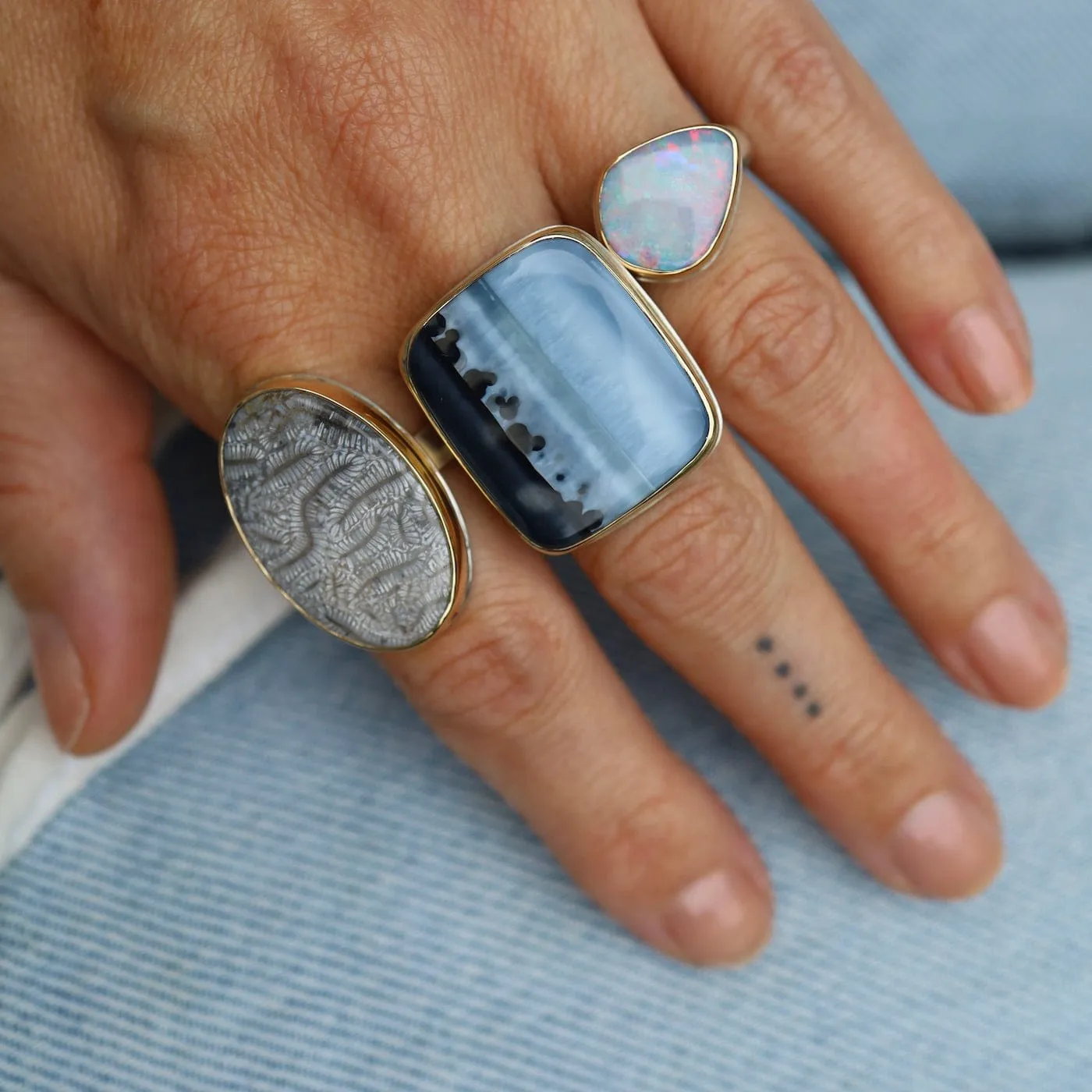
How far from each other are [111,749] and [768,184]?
81 cm

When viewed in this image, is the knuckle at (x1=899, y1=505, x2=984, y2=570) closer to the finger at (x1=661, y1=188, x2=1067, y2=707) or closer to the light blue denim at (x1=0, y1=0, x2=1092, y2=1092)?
the finger at (x1=661, y1=188, x2=1067, y2=707)

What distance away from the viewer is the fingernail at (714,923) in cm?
87

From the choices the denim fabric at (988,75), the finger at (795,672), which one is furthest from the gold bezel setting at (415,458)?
the denim fabric at (988,75)

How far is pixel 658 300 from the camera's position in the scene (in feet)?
2.95

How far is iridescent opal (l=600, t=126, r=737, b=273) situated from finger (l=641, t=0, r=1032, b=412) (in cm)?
18

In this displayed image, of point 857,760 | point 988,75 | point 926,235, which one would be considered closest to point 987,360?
point 926,235

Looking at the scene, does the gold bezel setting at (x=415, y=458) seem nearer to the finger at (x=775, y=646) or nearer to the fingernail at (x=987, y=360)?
the finger at (x=775, y=646)

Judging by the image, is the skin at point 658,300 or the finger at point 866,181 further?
the finger at point 866,181

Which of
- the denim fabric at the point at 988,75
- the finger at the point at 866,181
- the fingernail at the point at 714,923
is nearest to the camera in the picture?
the fingernail at the point at 714,923

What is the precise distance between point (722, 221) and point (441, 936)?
2.07 ft

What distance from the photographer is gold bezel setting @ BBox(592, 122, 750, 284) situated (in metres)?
0.83

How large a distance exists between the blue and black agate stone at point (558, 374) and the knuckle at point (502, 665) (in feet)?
0.40

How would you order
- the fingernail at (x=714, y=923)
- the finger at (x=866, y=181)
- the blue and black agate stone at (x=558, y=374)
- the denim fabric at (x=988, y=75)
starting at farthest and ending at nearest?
the denim fabric at (x=988, y=75), the finger at (x=866, y=181), the fingernail at (x=714, y=923), the blue and black agate stone at (x=558, y=374)

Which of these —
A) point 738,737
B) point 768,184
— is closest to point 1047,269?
point 768,184
